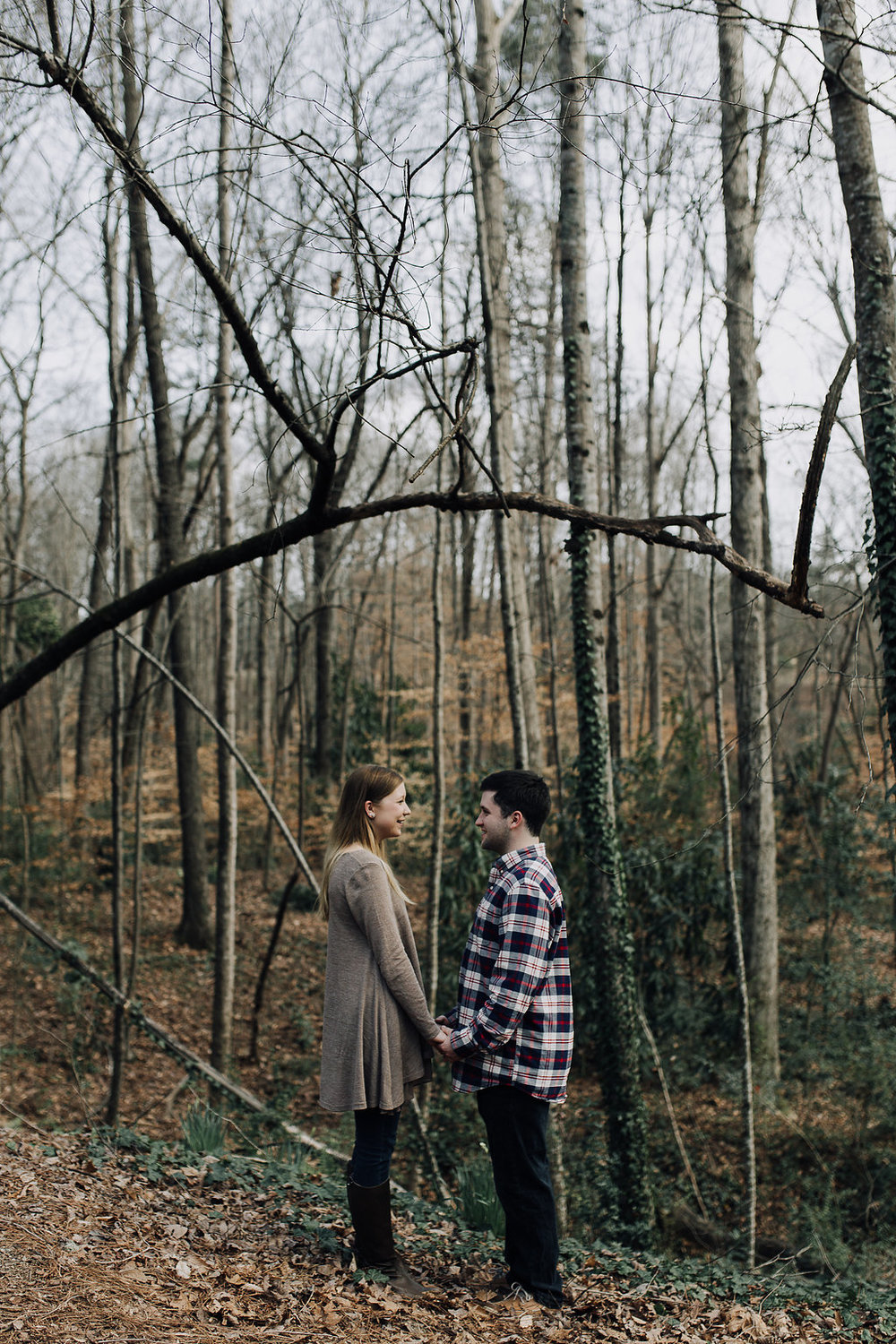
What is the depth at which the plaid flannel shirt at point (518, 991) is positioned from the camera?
3.03 metres

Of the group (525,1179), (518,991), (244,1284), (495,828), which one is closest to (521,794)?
(495,828)

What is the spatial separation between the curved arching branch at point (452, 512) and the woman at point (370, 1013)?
131 cm

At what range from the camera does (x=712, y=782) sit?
9.96 m

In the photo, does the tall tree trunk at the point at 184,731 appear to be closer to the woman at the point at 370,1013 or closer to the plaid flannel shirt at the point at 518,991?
the woman at the point at 370,1013

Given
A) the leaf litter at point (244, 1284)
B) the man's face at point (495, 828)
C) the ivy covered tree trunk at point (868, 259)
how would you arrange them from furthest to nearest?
1. the ivy covered tree trunk at point (868, 259)
2. the man's face at point (495, 828)
3. the leaf litter at point (244, 1284)

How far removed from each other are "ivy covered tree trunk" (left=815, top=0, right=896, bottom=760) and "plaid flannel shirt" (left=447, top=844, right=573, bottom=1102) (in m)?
2.42

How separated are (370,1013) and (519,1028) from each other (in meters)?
0.51

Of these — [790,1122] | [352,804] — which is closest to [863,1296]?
[352,804]

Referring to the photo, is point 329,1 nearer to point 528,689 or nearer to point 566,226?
point 566,226

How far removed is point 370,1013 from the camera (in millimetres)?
3104

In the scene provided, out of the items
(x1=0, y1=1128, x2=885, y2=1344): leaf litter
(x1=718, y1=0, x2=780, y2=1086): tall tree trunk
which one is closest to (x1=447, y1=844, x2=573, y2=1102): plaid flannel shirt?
(x1=0, y1=1128, x2=885, y2=1344): leaf litter

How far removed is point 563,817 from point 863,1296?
16.7ft

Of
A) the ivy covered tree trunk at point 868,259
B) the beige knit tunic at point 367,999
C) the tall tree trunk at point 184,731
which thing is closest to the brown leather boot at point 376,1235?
the beige knit tunic at point 367,999

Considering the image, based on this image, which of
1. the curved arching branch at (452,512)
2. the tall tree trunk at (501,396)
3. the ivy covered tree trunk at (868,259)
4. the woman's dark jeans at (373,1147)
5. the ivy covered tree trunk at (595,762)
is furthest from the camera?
the tall tree trunk at (501,396)
